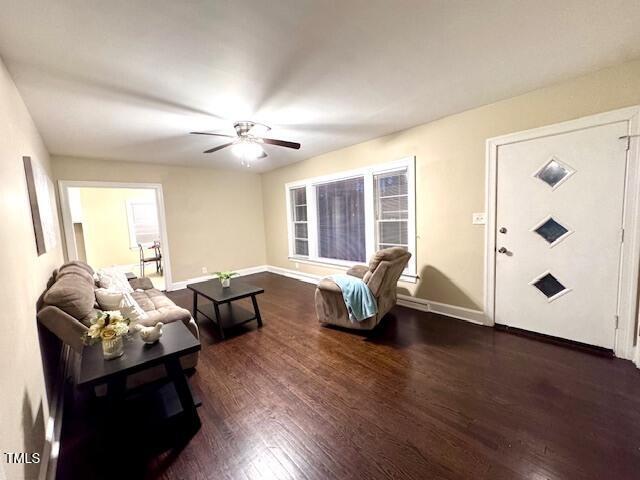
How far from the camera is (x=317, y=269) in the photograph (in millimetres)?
5137

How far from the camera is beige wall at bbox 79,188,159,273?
640cm

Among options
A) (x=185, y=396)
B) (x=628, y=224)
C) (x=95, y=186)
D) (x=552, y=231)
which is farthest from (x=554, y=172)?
(x=95, y=186)

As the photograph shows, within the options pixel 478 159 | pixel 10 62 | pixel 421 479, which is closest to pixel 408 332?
pixel 421 479

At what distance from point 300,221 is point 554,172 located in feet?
13.3

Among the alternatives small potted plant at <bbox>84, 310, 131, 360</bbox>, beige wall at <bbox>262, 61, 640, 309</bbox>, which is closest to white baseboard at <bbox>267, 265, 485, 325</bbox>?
A: beige wall at <bbox>262, 61, 640, 309</bbox>

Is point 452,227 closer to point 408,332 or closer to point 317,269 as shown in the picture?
point 408,332

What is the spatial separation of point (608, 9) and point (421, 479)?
2.80 metres

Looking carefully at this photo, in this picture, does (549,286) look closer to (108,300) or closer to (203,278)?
(108,300)

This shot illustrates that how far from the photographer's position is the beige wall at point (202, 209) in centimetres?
448

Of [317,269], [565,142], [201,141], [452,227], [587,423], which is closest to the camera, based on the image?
[587,423]

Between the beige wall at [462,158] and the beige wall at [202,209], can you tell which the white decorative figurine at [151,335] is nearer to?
the beige wall at [462,158]

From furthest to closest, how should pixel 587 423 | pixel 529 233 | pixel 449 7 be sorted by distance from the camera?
pixel 529 233, pixel 587 423, pixel 449 7

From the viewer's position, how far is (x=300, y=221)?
557cm

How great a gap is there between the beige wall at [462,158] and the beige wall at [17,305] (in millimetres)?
3604
